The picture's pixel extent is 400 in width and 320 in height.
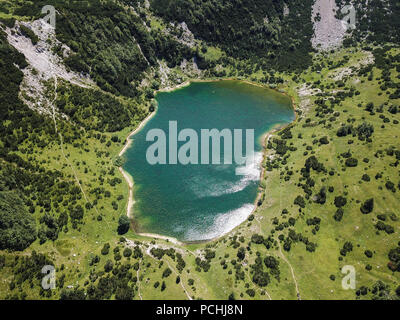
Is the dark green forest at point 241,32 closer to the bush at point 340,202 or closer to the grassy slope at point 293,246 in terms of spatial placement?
the grassy slope at point 293,246

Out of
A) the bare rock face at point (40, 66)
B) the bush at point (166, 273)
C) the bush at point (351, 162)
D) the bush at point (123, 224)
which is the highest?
the bare rock face at point (40, 66)

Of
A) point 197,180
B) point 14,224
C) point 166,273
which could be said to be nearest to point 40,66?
point 14,224

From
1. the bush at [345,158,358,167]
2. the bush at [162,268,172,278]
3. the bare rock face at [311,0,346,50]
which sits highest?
the bare rock face at [311,0,346,50]

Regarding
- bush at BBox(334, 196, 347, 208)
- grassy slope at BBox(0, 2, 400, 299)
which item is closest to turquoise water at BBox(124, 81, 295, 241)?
grassy slope at BBox(0, 2, 400, 299)

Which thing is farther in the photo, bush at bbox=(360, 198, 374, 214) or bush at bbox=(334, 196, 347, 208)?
bush at bbox=(334, 196, 347, 208)

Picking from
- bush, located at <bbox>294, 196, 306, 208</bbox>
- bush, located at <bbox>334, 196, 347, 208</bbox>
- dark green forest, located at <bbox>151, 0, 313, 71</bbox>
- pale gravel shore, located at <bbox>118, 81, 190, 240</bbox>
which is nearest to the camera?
pale gravel shore, located at <bbox>118, 81, 190, 240</bbox>

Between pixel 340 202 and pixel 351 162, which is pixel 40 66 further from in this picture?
pixel 351 162

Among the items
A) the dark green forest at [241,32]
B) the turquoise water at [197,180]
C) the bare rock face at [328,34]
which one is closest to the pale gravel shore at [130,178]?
the turquoise water at [197,180]

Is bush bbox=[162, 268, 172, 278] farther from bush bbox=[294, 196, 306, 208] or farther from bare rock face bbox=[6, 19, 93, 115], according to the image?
bare rock face bbox=[6, 19, 93, 115]
